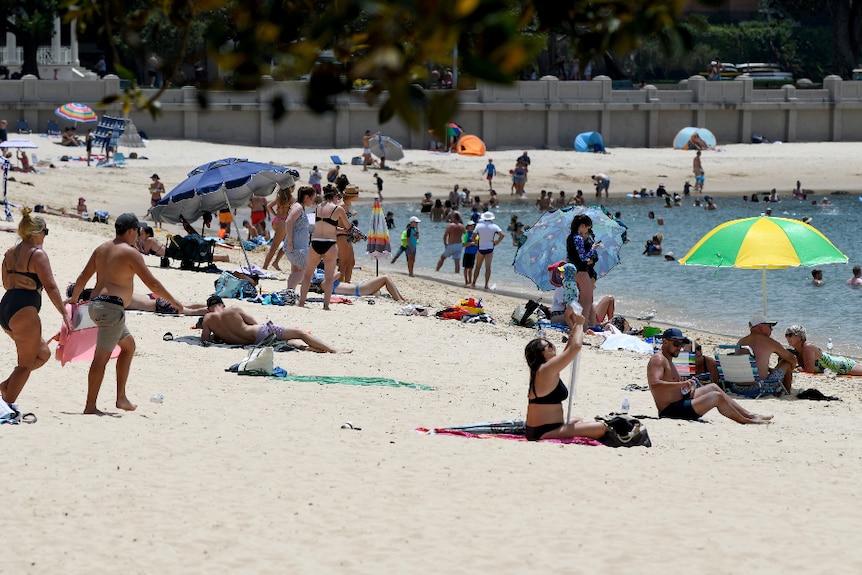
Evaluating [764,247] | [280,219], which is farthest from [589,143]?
[764,247]

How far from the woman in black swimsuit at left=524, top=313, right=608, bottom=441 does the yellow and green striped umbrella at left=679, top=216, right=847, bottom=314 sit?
4262 millimetres

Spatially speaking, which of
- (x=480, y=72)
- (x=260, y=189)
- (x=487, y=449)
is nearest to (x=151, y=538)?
(x=487, y=449)

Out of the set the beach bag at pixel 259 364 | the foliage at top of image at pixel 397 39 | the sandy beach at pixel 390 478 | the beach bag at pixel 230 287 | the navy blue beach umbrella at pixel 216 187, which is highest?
the foliage at top of image at pixel 397 39

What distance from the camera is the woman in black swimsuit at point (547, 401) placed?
324 inches

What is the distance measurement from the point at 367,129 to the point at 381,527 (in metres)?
42.1

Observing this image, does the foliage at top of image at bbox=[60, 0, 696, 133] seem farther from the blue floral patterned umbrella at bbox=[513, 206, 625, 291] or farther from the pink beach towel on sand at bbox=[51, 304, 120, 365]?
the blue floral patterned umbrella at bbox=[513, 206, 625, 291]

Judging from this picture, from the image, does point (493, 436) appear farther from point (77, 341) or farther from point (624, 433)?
point (77, 341)

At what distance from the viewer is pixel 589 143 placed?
163ft

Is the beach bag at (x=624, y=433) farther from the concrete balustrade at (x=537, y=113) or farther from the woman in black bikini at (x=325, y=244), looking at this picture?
the concrete balustrade at (x=537, y=113)

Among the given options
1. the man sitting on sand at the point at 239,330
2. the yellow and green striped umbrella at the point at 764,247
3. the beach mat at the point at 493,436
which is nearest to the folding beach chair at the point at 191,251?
the man sitting on sand at the point at 239,330

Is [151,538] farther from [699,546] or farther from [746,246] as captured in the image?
[746,246]

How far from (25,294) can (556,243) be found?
28.9ft

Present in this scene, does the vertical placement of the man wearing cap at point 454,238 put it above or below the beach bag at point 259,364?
above

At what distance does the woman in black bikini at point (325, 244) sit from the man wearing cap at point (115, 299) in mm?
5523
